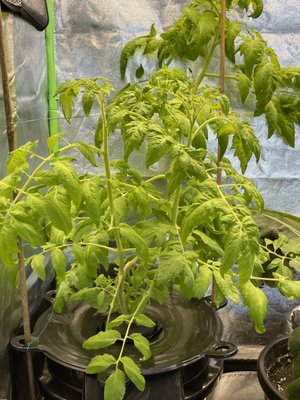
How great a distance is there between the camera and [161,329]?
1.12 metres

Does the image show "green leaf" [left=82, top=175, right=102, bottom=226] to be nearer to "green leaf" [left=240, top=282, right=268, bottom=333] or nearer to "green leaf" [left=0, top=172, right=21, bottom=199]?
"green leaf" [left=0, top=172, right=21, bottom=199]

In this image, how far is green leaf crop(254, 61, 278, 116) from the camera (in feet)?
4.25

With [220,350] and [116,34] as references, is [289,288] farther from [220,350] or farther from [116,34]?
[116,34]

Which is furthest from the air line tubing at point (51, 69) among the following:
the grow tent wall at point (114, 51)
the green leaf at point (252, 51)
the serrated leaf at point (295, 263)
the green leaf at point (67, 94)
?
the serrated leaf at point (295, 263)

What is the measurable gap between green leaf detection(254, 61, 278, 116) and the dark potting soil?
0.67 metres

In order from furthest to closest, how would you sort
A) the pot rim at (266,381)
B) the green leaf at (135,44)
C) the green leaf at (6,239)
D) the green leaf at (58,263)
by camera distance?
the green leaf at (135,44)
the pot rim at (266,381)
the green leaf at (58,263)
the green leaf at (6,239)

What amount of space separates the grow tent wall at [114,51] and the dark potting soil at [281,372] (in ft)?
1.70

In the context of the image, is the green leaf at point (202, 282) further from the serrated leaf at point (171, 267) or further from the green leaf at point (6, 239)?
the green leaf at point (6, 239)

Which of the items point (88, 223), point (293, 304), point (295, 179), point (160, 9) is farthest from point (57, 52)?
point (293, 304)

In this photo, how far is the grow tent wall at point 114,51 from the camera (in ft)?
4.69

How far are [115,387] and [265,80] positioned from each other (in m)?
0.86

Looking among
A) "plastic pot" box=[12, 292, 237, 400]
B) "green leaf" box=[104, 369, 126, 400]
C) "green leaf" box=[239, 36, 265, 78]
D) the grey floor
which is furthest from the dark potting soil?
"green leaf" box=[239, 36, 265, 78]

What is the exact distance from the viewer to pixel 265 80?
4.26 ft

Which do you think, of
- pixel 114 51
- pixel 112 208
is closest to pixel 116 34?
pixel 114 51
